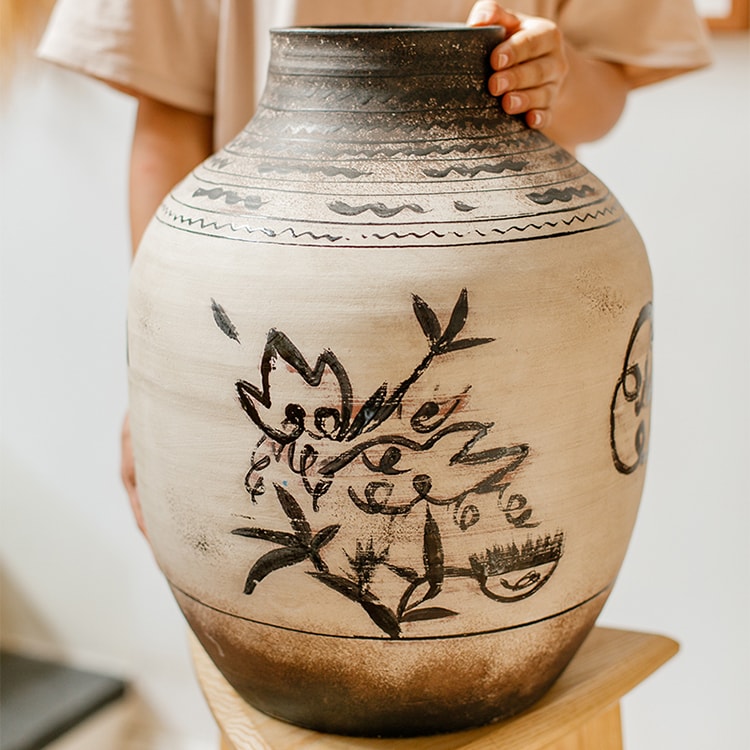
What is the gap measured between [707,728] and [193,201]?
1125 millimetres

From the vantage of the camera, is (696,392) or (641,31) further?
(696,392)

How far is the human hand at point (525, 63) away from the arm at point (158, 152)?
0.38 m

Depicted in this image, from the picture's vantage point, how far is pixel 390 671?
70 cm

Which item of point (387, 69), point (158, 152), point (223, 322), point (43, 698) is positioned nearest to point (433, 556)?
point (223, 322)

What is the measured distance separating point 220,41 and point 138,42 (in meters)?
0.07

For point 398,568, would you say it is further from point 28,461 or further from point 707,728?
point 28,461

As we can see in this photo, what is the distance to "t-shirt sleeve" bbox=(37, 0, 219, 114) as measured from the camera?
3.33 ft

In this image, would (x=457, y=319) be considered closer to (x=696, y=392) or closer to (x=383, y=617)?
(x=383, y=617)

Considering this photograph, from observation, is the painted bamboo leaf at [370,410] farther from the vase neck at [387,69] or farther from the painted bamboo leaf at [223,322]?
the vase neck at [387,69]

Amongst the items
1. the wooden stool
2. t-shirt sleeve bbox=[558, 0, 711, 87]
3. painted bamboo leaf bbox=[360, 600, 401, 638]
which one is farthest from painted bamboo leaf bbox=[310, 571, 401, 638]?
t-shirt sleeve bbox=[558, 0, 711, 87]

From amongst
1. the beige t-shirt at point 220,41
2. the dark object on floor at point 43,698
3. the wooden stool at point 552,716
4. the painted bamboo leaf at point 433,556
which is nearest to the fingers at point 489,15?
the beige t-shirt at point 220,41

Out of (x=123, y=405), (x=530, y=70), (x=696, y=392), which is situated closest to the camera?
(x=530, y=70)

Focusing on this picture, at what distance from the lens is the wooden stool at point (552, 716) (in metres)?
0.75

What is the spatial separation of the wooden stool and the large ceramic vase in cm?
1
